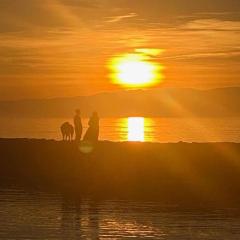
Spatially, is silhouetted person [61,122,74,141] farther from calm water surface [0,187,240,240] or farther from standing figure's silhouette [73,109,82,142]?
calm water surface [0,187,240,240]

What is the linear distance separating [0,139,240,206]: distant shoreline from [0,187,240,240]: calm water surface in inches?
71.8

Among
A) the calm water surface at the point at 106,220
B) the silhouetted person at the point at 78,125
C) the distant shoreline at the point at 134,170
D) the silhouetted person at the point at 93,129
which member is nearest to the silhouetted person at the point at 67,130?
the silhouetted person at the point at 78,125

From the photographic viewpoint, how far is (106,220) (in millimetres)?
17750

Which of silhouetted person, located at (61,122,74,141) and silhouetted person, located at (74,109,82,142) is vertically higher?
silhouetted person, located at (61,122,74,141)

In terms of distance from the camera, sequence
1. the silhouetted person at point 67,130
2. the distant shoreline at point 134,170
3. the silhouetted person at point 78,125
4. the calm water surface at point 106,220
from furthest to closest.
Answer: the silhouetted person at point 67,130
the silhouetted person at point 78,125
the distant shoreline at point 134,170
the calm water surface at point 106,220

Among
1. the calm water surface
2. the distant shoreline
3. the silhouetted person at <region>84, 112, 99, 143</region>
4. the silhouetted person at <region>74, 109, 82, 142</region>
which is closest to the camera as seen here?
the calm water surface

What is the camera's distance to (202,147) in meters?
29.2

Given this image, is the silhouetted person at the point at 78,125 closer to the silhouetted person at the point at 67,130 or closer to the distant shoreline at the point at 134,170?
the distant shoreline at the point at 134,170

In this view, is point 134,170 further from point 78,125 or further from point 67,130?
point 67,130

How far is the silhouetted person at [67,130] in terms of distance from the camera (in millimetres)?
35397

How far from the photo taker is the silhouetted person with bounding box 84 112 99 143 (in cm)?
2844

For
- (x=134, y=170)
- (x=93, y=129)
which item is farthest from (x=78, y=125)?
(x=134, y=170)

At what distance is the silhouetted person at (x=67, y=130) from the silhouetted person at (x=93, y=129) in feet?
20.5

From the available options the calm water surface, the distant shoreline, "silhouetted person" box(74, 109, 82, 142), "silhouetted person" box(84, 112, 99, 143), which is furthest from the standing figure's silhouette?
the calm water surface
